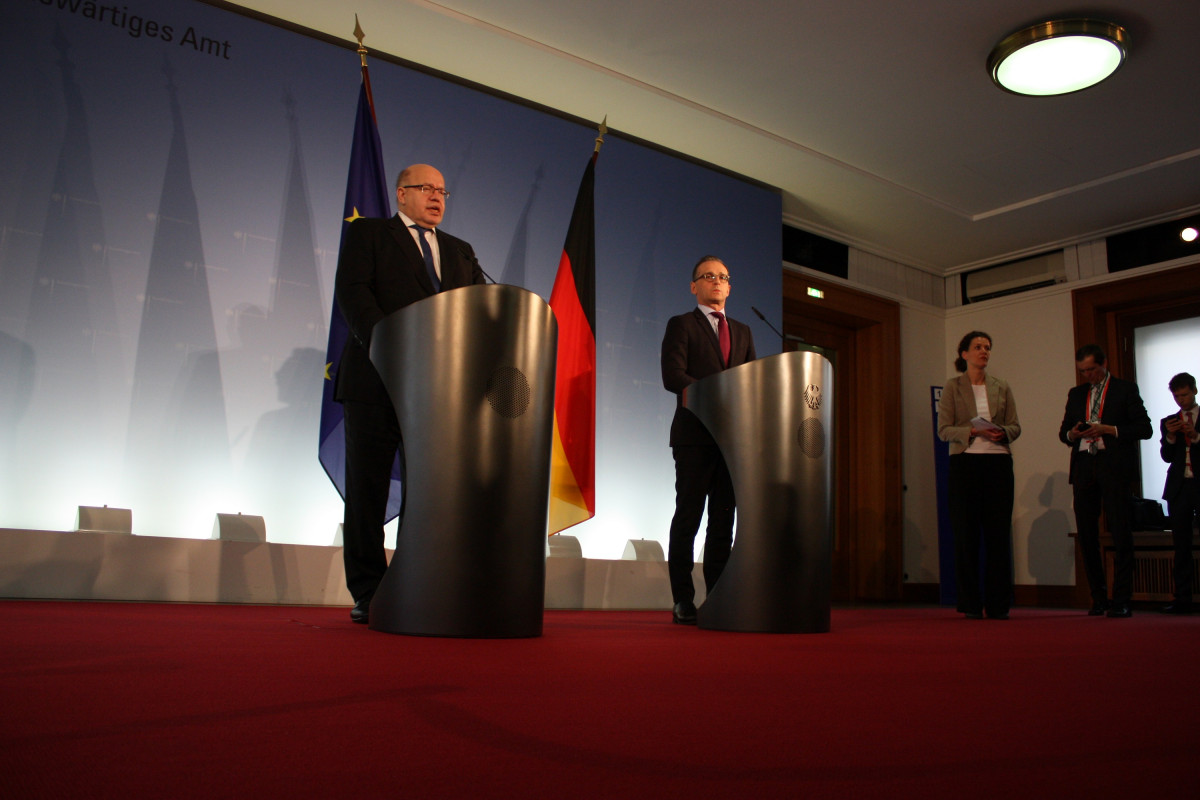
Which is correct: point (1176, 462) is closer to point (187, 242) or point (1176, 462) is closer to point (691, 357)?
point (691, 357)

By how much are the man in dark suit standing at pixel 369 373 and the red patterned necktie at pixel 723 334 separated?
103cm

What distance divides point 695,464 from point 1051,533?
187 inches

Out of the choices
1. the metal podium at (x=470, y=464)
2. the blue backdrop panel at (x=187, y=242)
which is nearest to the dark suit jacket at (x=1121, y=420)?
the blue backdrop panel at (x=187, y=242)

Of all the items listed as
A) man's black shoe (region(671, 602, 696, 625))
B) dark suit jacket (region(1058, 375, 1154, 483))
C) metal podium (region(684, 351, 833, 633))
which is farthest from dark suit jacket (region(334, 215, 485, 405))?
dark suit jacket (region(1058, 375, 1154, 483))

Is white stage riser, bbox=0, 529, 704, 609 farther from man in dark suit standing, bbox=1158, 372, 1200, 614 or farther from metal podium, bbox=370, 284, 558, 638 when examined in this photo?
man in dark suit standing, bbox=1158, 372, 1200, 614

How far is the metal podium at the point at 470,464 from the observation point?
173cm

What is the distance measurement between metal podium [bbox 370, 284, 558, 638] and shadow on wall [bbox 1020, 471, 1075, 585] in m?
5.58

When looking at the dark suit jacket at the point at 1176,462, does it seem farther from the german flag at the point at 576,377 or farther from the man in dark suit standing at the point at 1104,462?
the german flag at the point at 576,377

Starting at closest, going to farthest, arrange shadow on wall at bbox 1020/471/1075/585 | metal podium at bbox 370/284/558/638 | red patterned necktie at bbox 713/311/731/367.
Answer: metal podium at bbox 370/284/558/638, red patterned necktie at bbox 713/311/731/367, shadow on wall at bbox 1020/471/1075/585

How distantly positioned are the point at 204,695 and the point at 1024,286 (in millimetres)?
7050

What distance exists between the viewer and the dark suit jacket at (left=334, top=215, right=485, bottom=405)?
216cm

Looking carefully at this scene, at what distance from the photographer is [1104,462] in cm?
401

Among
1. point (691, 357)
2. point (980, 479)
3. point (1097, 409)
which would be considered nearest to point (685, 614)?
point (691, 357)

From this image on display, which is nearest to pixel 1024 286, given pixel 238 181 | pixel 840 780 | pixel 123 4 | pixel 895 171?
pixel 895 171
